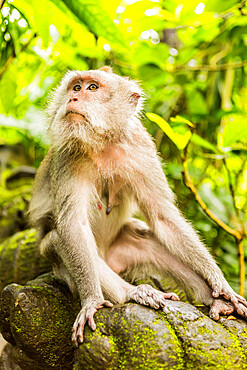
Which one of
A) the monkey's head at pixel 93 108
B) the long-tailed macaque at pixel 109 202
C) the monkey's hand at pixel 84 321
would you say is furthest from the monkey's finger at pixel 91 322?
the monkey's head at pixel 93 108

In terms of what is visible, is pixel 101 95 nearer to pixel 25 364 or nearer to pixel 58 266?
pixel 58 266

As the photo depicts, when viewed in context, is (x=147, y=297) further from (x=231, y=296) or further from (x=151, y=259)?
(x=151, y=259)

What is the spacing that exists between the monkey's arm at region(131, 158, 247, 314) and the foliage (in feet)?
1.10

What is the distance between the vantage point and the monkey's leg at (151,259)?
247 centimetres

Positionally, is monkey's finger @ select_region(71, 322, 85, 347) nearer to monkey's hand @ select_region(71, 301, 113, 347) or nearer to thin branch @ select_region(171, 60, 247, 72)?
monkey's hand @ select_region(71, 301, 113, 347)

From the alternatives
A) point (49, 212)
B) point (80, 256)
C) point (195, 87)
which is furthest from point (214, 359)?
point (195, 87)

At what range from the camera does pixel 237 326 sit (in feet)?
6.98

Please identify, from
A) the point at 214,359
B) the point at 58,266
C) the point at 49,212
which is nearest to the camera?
the point at 214,359

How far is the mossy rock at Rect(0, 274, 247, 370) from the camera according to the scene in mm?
1860

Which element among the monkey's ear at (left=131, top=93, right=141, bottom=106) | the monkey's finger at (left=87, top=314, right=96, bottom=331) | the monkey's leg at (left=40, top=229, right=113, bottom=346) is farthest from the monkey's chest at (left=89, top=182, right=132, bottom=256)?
the monkey's finger at (left=87, top=314, right=96, bottom=331)

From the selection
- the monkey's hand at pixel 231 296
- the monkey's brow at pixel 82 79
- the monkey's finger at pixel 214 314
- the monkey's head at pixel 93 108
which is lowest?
the monkey's finger at pixel 214 314

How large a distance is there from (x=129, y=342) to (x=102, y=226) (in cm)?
115

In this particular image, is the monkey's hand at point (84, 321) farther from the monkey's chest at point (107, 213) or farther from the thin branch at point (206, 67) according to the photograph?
the thin branch at point (206, 67)

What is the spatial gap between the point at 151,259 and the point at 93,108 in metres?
1.16
